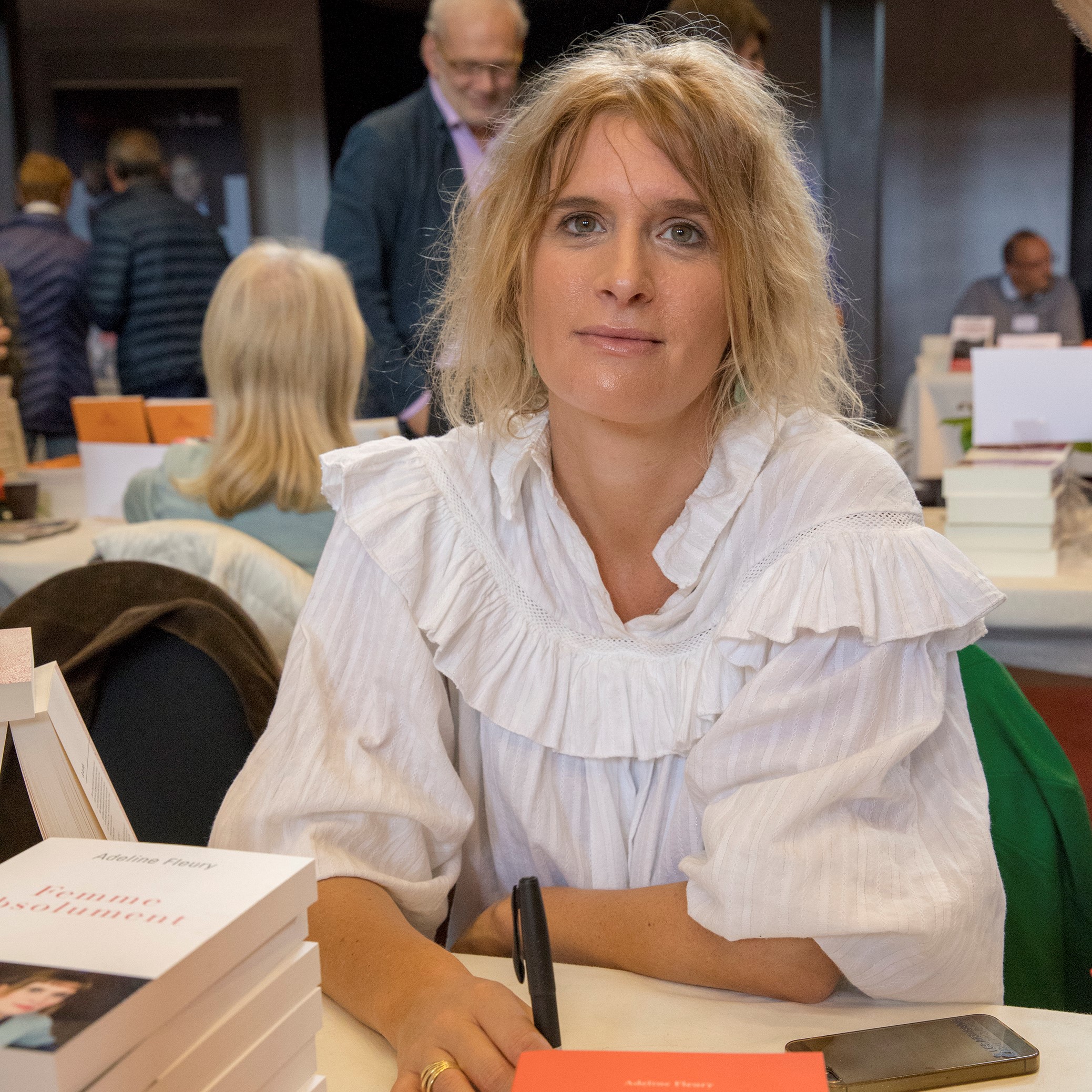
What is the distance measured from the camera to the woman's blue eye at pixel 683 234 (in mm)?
1230

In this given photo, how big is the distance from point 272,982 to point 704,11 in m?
2.68

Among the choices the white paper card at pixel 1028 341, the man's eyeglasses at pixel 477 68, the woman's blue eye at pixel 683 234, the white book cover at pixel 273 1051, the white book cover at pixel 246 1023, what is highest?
the man's eyeglasses at pixel 477 68

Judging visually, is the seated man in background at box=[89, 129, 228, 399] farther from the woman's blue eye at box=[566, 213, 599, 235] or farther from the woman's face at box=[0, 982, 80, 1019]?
the woman's face at box=[0, 982, 80, 1019]

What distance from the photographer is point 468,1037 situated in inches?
33.8

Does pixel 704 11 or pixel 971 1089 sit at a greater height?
pixel 704 11

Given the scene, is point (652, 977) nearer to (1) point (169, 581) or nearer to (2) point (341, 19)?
(1) point (169, 581)

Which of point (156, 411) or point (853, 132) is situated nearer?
point (156, 411)

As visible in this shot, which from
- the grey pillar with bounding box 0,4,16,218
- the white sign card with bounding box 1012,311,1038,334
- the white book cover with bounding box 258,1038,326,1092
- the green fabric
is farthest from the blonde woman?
the white sign card with bounding box 1012,311,1038,334

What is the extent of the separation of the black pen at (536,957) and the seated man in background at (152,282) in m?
3.41

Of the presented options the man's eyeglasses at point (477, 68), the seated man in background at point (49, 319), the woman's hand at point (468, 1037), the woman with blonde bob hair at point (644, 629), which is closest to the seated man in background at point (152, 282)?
the seated man in background at point (49, 319)

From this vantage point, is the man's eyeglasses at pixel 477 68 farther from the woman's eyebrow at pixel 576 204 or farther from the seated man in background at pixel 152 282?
the woman's eyebrow at pixel 576 204

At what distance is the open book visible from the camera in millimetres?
766

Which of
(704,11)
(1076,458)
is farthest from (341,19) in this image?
(1076,458)

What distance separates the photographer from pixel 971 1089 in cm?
79
